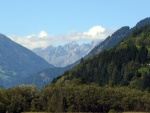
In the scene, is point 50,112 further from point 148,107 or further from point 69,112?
point 148,107

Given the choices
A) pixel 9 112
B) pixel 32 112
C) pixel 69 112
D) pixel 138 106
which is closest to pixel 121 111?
pixel 138 106

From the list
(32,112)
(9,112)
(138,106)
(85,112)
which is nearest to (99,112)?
(85,112)

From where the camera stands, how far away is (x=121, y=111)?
19400cm

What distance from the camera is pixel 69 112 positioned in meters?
197

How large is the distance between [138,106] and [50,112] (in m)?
45.4

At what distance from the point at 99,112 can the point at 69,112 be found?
609 inches

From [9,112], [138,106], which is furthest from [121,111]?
[9,112]

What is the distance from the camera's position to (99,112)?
19812 cm

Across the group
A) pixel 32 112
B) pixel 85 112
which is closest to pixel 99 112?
pixel 85 112

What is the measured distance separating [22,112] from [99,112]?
39.6 metres

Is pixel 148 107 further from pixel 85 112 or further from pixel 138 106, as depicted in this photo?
pixel 85 112

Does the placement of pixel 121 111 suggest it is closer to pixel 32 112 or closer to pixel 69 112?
pixel 69 112

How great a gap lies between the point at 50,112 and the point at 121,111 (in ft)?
118

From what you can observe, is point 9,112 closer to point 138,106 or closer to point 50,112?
point 50,112
